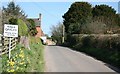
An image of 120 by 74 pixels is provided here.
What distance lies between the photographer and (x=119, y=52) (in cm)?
2305

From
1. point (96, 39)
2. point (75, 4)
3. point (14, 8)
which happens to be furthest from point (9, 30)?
point (75, 4)

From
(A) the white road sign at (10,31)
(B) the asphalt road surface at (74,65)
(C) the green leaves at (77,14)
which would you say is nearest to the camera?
(A) the white road sign at (10,31)

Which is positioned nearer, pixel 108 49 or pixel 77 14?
pixel 108 49

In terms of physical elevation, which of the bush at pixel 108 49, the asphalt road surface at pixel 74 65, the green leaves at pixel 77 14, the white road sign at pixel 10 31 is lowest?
the asphalt road surface at pixel 74 65

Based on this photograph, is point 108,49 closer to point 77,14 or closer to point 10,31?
point 10,31

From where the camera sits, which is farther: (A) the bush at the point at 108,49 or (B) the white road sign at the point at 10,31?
(A) the bush at the point at 108,49

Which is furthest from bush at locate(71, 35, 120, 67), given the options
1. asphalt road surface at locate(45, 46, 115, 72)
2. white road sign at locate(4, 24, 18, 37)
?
white road sign at locate(4, 24, 18, 37)

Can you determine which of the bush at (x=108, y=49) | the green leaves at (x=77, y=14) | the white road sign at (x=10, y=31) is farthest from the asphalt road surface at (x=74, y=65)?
the green leaves at (x=77, y=14)

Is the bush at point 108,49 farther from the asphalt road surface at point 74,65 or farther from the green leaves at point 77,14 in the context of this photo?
the green leaves at point 77,14

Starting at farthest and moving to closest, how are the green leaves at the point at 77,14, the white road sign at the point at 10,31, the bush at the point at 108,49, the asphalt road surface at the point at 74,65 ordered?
the green leaves at the point at 77,14
the bush at the point at 108,49
the asphalt road surface at the point at 74,65
the white road sign at the point at 10,31

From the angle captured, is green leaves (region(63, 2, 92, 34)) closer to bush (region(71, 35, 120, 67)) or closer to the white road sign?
bush (region(71, 35, 120, 67))

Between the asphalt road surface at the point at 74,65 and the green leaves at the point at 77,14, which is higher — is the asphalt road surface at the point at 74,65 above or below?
below

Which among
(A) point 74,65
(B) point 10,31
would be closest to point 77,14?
(A) point 74,65

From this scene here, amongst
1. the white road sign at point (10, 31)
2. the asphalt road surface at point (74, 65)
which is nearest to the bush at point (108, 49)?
the asphalt road surface at point (74, 65)
